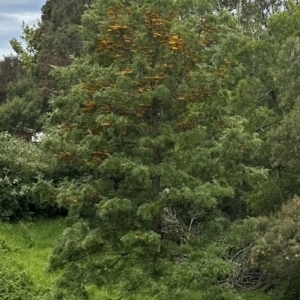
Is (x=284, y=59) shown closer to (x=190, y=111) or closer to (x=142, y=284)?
(x=190, y=111)

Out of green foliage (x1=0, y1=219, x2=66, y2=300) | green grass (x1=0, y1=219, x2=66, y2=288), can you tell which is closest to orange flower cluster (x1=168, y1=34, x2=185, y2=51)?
green foliage (x1=0, y1=219, x2=66, y2=300)

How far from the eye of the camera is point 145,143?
7.13 metres

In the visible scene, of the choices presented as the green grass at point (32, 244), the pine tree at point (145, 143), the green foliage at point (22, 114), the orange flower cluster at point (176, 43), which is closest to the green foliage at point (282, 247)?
the pine tree at point (145, 143)

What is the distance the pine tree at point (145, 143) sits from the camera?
7098 millimetres

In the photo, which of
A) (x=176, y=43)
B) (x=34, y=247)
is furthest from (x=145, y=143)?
(x=34, y=247)

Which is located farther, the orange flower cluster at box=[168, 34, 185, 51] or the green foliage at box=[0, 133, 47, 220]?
the green foliage at box=[0, 133, 47, 220]

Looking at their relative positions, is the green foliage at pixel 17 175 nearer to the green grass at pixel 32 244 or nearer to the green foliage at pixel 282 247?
the green grass at pixel 32 244

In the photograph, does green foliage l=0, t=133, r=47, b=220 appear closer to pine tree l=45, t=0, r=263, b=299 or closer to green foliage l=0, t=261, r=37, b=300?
green foliage l=0, t=261, r=37, b=300

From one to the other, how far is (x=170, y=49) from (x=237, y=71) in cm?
98

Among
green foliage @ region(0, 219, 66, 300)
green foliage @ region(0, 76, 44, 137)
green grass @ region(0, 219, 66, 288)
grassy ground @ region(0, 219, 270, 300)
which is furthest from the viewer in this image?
green foliage @ region(0, 76, 44, 137)

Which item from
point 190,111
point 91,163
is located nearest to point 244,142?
point 190,111

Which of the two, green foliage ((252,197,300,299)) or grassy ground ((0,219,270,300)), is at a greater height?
grassy ground ((0,219,270,300))

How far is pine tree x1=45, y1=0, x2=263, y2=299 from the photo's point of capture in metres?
7.10

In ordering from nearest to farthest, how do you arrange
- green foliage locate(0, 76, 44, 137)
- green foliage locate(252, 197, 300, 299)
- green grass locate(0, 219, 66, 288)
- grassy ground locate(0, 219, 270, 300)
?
green foliage locate(252, 197, 300, 299) < grassy ground locate(0, 219, 270, 300) < green grass locate(0, 219, 66, 288) < green foliage locate(0, 76, 44, 137)
